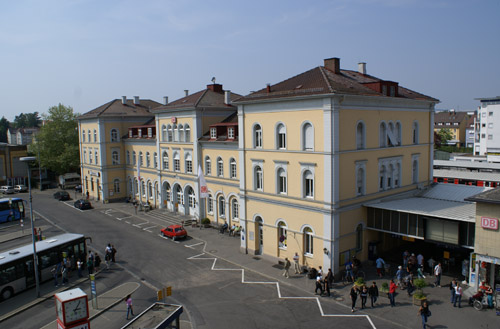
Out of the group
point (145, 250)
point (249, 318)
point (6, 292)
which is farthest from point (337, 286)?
point (6, 292)

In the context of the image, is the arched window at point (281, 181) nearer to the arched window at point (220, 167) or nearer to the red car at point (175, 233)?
the arched window at point (220, 167)

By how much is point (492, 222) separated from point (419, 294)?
5466 mm

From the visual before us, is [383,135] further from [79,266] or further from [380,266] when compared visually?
[79,266]

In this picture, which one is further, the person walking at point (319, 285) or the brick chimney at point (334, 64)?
the brick chimney at point (334, 64)

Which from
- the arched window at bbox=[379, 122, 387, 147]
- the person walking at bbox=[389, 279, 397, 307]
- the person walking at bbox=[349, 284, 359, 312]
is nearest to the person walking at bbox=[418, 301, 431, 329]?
the person walking at bbox=[389, 279, 397, 307]

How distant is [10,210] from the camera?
47.2 m

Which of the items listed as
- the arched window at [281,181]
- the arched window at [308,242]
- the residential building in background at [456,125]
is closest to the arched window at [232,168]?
the arched window at [281,181]

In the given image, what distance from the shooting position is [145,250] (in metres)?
33.9

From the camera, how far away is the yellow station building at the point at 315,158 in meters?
25.8

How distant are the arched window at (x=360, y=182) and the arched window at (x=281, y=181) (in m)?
5.09

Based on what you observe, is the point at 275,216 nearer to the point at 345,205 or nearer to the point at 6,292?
the point at 345,205

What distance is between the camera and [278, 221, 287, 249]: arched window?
28938 mm

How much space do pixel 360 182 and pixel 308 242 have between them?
5.56 meters

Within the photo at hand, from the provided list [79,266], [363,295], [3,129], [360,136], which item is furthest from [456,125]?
[3,129]
